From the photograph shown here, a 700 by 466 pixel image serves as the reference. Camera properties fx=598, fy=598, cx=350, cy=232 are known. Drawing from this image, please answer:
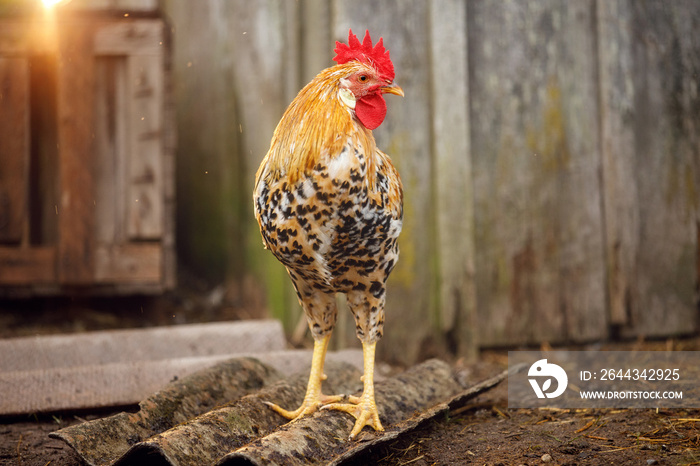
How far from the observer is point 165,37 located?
4.11 metres

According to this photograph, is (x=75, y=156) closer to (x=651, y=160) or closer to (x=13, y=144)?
(x=13, y=144)

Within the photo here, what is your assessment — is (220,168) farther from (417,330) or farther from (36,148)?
(417,330)

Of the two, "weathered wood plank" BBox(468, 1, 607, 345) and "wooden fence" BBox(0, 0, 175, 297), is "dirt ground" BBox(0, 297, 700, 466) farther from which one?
"wooden fence" BBox(0, 0, 175, 297)

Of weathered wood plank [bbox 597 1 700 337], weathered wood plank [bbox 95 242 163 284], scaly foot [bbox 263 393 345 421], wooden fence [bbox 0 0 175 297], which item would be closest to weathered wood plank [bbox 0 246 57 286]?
wooden fence [bbox 0 0 175 297]

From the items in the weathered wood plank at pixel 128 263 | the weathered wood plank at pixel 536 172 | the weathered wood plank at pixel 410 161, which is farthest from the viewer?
the weathered wood plank at pixel 128 263

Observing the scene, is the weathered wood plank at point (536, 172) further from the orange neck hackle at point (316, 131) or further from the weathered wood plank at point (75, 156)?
the weathered wood plank at point (75, 156)

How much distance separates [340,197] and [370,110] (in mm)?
368

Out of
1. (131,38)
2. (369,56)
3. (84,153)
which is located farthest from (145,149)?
(369,56)

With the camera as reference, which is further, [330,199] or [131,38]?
[131,38]

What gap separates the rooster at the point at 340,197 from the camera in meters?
2.04

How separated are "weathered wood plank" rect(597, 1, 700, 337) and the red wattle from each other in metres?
2.35

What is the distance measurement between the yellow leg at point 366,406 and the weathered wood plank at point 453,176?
61.6 inches

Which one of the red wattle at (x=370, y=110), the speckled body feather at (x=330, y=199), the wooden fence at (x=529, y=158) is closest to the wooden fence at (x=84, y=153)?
the wooden fence at (x=529, y=158)

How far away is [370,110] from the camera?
217 centimetres
